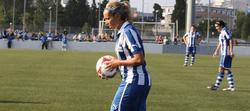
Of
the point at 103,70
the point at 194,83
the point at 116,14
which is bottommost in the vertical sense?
the point at 194,83

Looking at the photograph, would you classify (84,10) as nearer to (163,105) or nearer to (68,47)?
(68,47)

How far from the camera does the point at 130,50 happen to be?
7418 mm

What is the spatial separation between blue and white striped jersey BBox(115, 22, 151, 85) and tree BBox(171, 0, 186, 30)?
397 feet

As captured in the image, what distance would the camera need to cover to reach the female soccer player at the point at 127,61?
7352mm

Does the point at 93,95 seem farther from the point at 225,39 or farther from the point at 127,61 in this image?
the point at 127,61

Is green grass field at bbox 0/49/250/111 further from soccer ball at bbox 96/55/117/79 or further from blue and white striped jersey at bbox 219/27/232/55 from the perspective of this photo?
soccer ball at bbox 96/55/117/79

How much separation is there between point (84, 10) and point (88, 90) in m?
117

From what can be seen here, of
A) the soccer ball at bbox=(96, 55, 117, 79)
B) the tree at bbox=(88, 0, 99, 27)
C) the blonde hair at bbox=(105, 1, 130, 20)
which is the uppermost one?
the tree at bbox=(88, 0, 99, 27)

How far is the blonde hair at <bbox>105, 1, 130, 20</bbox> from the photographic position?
7336 millimetres

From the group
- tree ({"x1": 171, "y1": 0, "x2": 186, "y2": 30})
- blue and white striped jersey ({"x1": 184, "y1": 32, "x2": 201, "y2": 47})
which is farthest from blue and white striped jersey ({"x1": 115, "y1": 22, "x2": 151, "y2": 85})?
tree ({"x1": 171, "y1": 0, "x2": 186, "y2": 30})

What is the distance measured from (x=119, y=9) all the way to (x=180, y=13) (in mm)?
123307

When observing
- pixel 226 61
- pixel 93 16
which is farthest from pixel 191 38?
pixel 93 16

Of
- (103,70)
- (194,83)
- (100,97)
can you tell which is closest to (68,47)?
(194,83)

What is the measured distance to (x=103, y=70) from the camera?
25.3 feet
